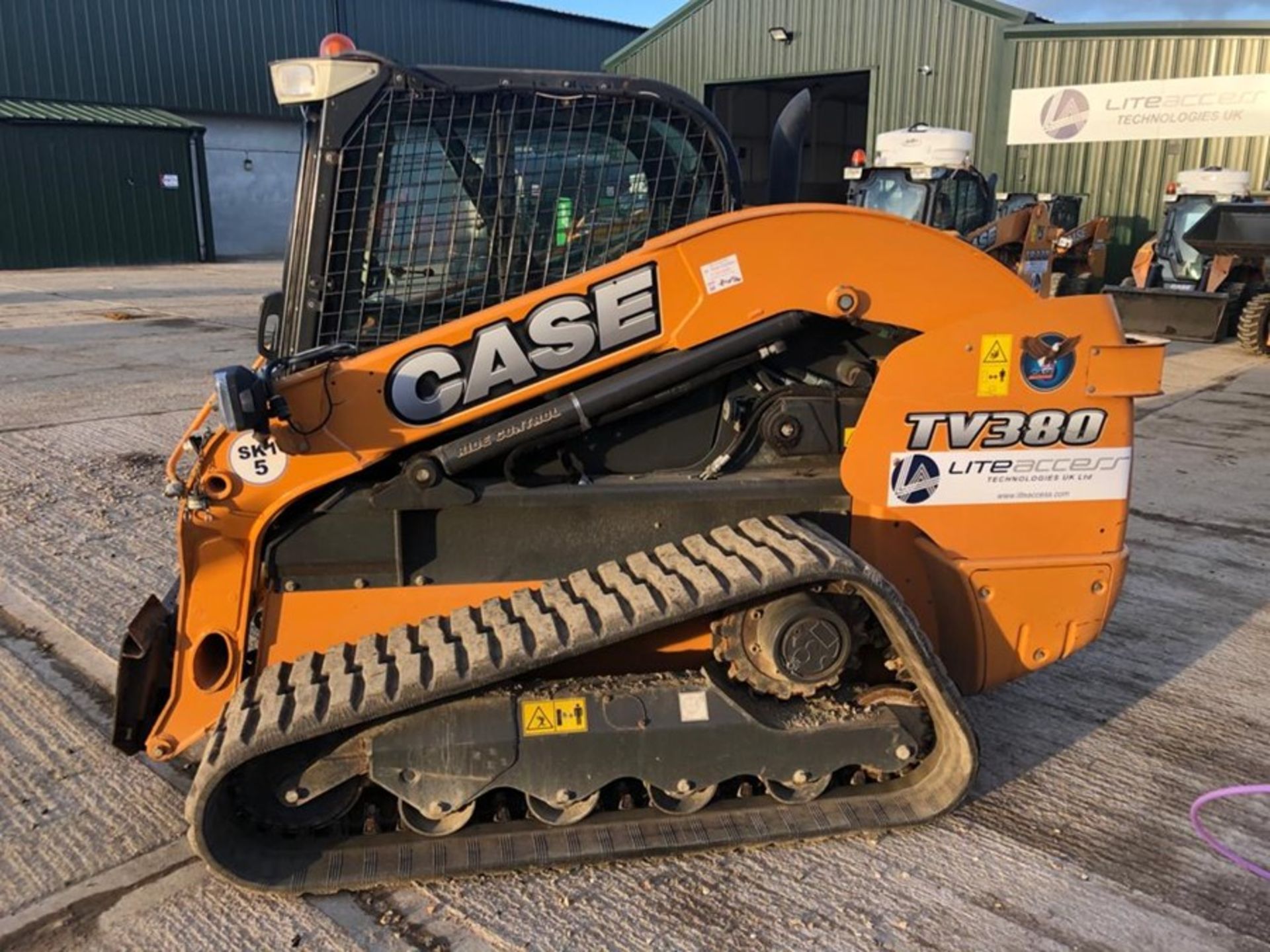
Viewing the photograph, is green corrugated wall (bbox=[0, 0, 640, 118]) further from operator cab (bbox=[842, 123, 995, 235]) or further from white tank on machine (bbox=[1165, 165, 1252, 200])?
white tank on machine (bbox=[1165, 165, 1252, 200])

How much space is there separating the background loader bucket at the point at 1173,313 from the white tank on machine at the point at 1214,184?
8.65ft

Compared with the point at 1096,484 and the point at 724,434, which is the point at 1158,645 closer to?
the point at 1096,484

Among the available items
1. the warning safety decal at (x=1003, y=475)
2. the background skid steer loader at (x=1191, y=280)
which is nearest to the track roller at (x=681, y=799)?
the warning safety decal at (x=1003, y=475)

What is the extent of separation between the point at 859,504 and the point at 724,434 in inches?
17.7

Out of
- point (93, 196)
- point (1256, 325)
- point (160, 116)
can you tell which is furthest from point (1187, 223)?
point (160, 116)

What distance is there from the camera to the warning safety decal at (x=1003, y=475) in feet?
10.1

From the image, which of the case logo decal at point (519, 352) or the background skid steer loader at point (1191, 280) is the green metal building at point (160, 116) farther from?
the case logo decal at point (519, 352)

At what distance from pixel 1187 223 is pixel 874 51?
8424 mm

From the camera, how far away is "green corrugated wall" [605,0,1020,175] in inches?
792

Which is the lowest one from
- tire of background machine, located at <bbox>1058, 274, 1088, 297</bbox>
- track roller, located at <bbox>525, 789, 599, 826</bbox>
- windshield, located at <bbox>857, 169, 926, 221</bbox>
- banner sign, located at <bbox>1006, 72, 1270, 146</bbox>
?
track roller, located at <bbox>525, 789, 599, 826</bbox>

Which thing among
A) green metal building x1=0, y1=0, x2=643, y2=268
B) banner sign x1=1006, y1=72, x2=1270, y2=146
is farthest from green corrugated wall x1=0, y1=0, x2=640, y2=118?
banner sign x1=1006, y1=72, x2=1270, y2=146

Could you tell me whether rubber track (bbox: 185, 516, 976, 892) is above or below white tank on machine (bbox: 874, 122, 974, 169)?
below

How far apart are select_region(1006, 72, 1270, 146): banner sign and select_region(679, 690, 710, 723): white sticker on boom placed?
62.1ft

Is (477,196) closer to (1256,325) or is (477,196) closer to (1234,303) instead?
(1256,325)
